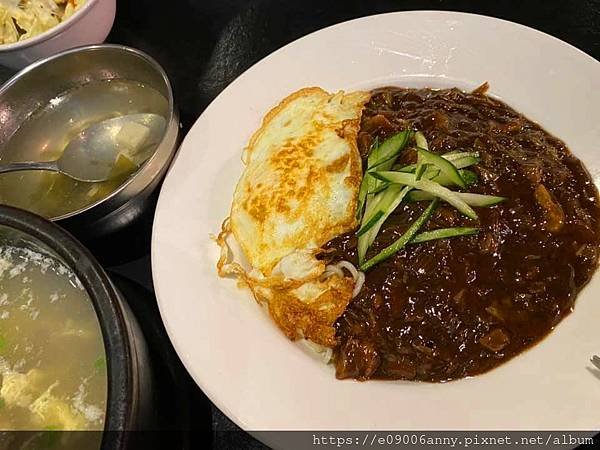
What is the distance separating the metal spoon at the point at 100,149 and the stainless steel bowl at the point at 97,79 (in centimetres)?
21

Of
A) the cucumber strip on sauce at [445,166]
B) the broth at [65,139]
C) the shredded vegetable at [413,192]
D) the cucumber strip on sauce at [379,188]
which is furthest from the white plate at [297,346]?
the cucumber strip on sauce at [379,188]

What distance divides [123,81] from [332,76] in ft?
4.23

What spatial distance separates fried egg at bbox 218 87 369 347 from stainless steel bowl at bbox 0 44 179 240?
0.45 metres

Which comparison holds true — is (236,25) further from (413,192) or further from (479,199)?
(479,199)

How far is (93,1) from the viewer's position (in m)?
3.70

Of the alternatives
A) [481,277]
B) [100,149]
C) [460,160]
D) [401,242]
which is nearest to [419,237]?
[401,242]

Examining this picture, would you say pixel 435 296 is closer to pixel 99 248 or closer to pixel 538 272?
pixel 538 272

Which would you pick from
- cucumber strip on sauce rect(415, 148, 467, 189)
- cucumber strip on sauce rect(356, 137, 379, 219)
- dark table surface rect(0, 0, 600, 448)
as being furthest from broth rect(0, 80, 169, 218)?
cucumber strip on sauce rect(415, 148, 467, 189)

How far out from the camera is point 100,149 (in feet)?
11.4

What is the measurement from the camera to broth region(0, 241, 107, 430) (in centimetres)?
241

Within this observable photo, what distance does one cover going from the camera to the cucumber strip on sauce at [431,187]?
271 cm

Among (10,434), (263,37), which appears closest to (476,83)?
(263,37)

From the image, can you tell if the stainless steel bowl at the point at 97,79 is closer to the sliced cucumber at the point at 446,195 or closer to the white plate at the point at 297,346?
the white plate at the point at 297,346

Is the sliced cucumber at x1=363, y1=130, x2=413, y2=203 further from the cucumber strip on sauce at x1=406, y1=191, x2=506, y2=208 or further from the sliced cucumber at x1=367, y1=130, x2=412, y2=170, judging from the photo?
the cucumber strip on sauce at x1=406, y1=191, x2=506, y2=208
